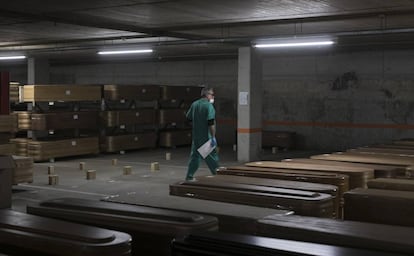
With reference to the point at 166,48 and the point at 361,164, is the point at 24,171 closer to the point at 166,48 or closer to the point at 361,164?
the point at 361,164

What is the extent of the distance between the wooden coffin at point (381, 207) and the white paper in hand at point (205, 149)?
6.98 m

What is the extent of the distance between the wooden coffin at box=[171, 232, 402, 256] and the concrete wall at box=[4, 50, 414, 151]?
18003 millimetres

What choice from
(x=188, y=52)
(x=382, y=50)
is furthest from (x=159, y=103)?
(x=382, y=50)

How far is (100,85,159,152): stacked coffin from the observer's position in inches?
773

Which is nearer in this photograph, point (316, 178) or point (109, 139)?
point (316, 178)

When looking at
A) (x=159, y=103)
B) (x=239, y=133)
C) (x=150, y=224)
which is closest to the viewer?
(x=150, y=224)

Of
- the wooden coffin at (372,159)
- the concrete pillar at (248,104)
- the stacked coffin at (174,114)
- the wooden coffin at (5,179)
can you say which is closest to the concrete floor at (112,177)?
the concrete pillar at (248,104)

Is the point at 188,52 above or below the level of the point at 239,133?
above

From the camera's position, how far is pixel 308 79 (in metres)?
21.8

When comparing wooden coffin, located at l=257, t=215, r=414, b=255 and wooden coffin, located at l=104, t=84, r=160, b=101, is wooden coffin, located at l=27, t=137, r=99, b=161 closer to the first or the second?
wooden coffin, located at l=104, t=84, r=160, b=101

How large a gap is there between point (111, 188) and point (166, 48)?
862cm

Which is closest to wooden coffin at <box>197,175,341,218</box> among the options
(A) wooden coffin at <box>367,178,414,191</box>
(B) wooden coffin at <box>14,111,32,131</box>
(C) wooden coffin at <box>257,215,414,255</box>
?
(A) wooden coffin at <box>367,178,414,191</box>

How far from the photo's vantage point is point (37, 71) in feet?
76.7

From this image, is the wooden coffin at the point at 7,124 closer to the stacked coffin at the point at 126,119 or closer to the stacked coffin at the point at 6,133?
the stacked coffin at the point at 6,133
